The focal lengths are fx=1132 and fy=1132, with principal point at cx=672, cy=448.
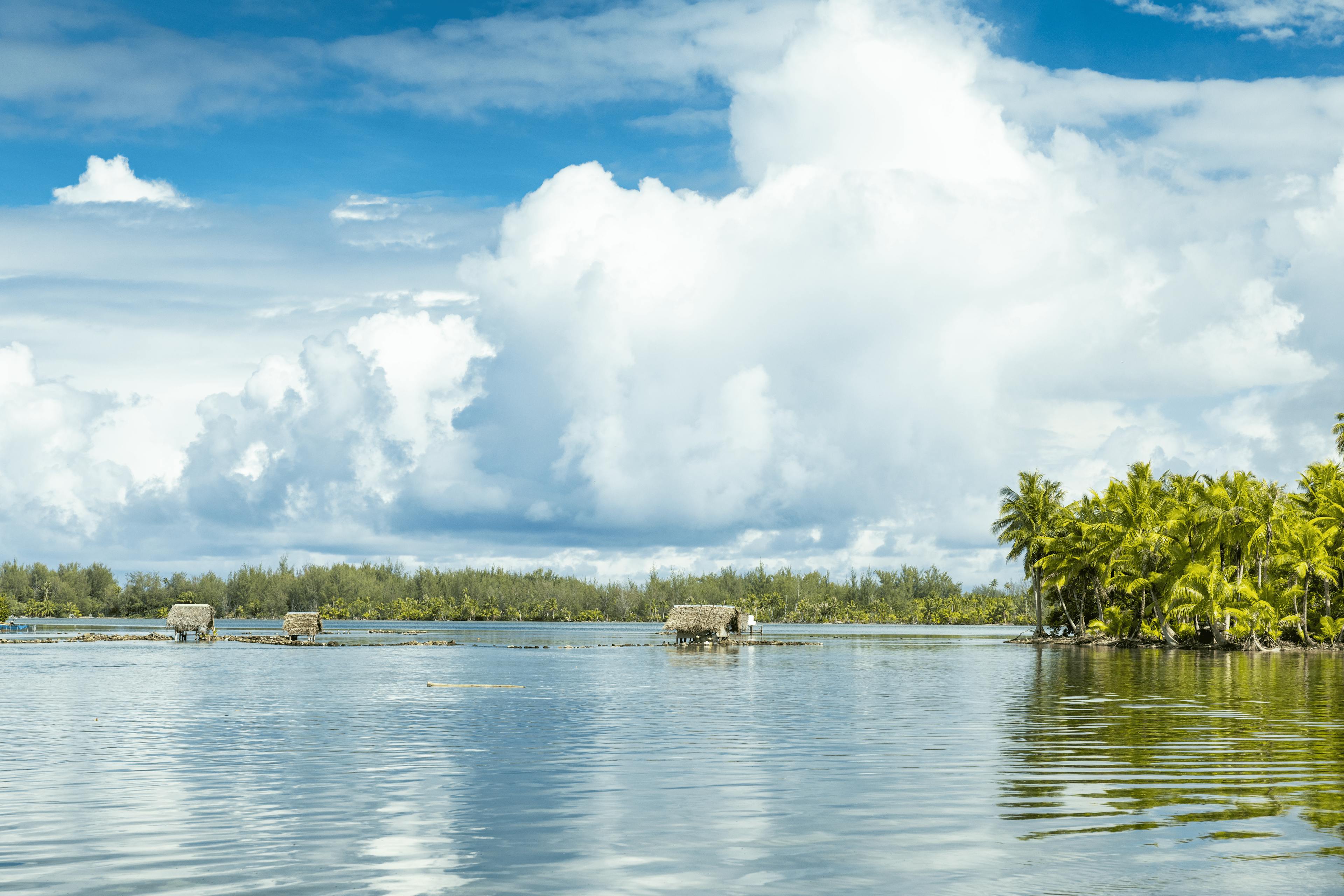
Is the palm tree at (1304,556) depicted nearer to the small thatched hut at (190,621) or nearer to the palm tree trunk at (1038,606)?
the palm tree trunk at (1038,606)

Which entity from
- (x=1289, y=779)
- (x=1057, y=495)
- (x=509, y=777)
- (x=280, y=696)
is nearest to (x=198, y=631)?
(x=280, y=696)

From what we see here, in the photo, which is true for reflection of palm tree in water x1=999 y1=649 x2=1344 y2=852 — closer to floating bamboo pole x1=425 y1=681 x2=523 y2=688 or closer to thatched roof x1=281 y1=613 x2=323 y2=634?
floating bamboo pole x1=425 y1=681 x2=523 y2=688

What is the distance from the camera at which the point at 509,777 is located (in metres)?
22.8

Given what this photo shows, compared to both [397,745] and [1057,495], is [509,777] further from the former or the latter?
[1057,495]

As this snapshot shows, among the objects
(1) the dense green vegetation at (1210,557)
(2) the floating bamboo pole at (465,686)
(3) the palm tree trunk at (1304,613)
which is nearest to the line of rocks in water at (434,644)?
(1) the dense green vegetation at (1210,557)

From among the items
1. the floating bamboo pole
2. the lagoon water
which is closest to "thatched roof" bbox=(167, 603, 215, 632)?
the lagoon water

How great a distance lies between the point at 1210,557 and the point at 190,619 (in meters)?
98.2

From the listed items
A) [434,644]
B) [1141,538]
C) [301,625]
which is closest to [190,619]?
[301,625]

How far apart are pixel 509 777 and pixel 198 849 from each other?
7.71 meters

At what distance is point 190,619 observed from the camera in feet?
393

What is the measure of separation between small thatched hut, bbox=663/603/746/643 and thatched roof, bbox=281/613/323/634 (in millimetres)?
39679

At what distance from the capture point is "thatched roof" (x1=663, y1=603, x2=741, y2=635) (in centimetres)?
10294

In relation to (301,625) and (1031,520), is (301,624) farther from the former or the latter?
(1031,520)

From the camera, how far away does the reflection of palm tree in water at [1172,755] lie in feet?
59.1
